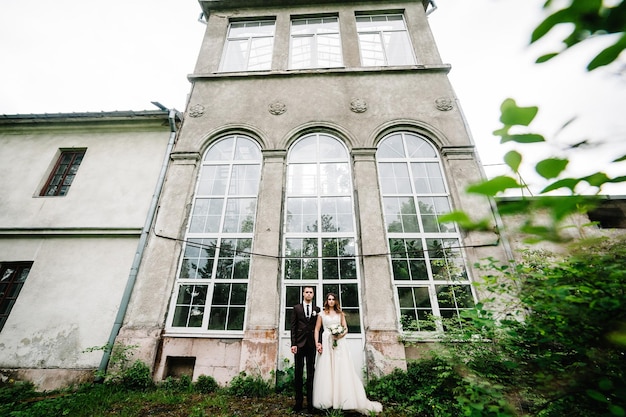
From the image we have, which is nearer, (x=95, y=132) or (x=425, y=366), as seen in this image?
(x=425, y=366)

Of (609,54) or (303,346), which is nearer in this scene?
(609,54)

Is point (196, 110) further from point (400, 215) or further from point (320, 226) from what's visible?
point (400, 215)

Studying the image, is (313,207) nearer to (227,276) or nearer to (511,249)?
(227,276)

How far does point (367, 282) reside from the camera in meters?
6.15

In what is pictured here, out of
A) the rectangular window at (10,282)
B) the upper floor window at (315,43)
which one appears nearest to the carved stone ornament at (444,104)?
the upper floor window at (315,43)

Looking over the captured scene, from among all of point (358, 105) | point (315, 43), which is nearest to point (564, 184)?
point (358, 105)

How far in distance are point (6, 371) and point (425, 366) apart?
850 cm

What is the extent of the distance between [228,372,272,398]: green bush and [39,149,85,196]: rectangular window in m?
7.24

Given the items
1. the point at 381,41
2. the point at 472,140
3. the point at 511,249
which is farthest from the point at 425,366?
the point at 381,41

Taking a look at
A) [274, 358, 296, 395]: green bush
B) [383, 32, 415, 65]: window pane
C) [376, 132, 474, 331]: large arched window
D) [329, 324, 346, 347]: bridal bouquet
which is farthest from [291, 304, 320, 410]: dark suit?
[383, 32, 415, 65]: window pane

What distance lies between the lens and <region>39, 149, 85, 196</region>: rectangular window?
8055 millimetres

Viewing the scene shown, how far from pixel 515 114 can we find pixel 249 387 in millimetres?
5981

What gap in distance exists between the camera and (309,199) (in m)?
7.33

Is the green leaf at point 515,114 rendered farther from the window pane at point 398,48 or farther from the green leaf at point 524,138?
the window pane at point 398,48
